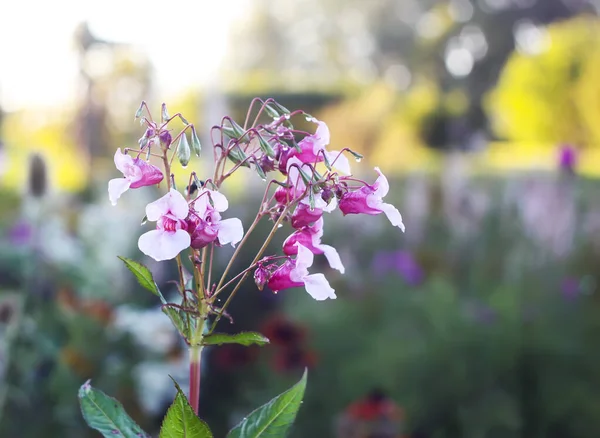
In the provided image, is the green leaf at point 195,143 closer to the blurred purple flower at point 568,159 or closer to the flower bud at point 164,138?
the flower bud at point 164,138

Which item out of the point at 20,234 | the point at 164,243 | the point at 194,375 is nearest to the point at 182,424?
the point at 194,375

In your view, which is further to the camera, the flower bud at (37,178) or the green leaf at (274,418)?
the flower bud at (37,178)

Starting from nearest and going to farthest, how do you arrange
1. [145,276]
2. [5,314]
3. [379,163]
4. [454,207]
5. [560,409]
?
[145,276]
[5,314]
[560,409]
[454,207]
[379,163]

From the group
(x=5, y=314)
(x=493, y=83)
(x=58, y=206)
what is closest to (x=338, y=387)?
(x=5, y=314)

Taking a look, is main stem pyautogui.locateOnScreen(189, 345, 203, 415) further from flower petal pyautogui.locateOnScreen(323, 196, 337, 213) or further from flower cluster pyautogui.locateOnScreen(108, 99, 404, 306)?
flower petal pyautogui.locateOnScreen(323, 196, 337, 213)

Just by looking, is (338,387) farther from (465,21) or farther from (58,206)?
(465,21)

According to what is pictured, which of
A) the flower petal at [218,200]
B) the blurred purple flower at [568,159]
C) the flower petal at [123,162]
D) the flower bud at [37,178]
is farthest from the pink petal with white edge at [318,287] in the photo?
the blurred purple flower at [568,159]
